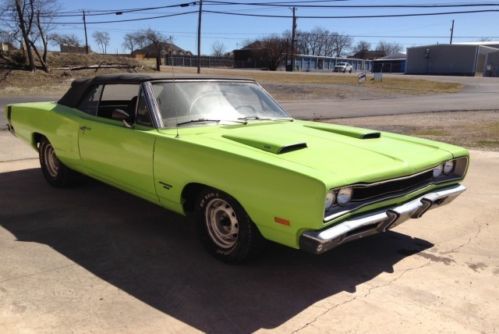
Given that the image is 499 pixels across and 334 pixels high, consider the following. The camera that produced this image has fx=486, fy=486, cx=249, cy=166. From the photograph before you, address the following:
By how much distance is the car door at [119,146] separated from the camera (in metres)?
4.22

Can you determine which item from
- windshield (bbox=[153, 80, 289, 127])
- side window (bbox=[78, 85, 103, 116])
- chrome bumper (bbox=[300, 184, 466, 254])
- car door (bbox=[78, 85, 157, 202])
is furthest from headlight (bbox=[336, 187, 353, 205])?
side window (bbox=[78, 85, 103, 116])

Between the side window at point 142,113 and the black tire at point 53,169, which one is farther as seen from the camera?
the black tire at point 53,169

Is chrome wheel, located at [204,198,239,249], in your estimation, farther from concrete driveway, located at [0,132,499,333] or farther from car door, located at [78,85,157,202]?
car door, located at [78,85,157,202]

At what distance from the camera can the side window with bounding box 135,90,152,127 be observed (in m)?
4.30

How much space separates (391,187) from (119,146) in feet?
8.02

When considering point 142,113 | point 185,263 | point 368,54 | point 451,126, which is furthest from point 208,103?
point 368,54

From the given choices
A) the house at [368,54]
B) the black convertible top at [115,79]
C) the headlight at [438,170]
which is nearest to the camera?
the headlight at [438,170]

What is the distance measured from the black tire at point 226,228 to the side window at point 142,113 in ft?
3.00

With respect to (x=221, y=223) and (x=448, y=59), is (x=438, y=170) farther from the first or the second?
(x=448, y=59)

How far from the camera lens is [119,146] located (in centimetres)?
449

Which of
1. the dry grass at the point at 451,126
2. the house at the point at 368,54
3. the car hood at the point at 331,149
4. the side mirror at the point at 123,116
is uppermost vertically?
the house at the point at 368,54

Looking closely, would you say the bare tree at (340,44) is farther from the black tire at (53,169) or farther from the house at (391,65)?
the black tire at (53,169)

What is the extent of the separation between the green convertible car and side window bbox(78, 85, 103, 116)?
0.6 inches

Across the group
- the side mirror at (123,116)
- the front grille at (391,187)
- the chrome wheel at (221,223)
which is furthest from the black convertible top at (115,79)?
the front grille at (391,187)
